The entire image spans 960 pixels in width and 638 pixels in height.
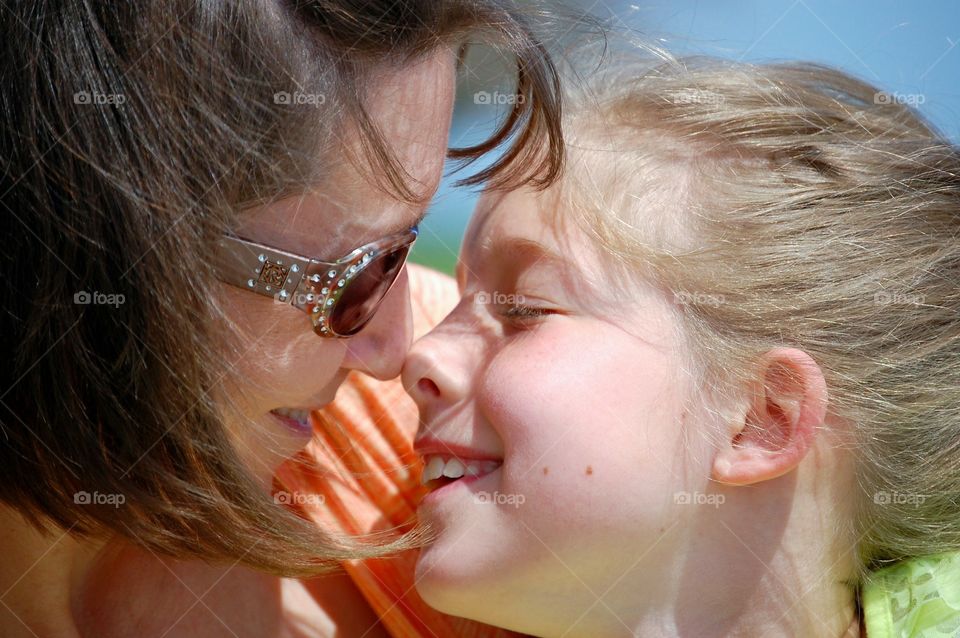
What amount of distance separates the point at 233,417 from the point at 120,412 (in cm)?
21

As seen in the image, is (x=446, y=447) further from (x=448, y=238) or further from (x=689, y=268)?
(x=448, y=238)

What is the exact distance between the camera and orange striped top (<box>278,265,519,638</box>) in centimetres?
210

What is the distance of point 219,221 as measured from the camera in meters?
1.43

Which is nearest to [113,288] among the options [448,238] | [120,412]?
[120,412]
